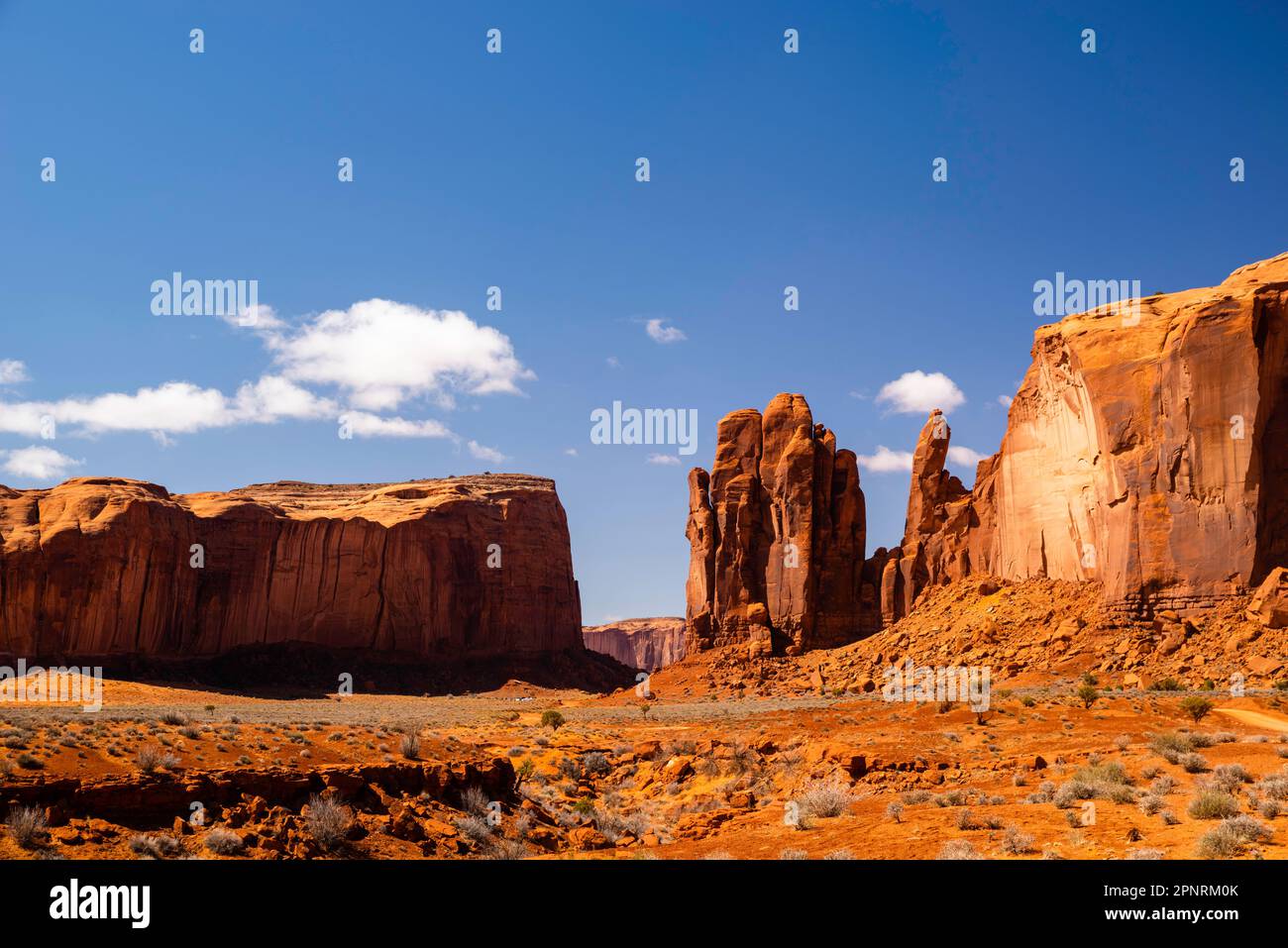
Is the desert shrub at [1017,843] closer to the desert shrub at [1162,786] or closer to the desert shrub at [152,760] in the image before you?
the desert shrub at [1162,786]

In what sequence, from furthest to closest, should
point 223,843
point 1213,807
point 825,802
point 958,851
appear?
point 825,802, point 1213,807, point 223,843, point 958,851

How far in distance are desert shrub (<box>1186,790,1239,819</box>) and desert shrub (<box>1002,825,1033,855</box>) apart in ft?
8.64

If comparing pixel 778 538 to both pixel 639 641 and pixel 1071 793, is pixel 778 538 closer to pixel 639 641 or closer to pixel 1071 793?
pixel 1071 793

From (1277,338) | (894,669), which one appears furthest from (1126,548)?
(894,669)

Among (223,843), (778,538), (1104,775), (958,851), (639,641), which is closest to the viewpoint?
(958,851)

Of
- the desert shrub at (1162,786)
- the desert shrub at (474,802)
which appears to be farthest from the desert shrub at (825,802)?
the desert shrub at (474,802)

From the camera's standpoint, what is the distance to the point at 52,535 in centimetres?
7331

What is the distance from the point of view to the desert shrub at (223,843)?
13.6m

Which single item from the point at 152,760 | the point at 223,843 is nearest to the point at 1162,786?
the point at 223,843

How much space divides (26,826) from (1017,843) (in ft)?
39.7

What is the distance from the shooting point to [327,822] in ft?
49.3

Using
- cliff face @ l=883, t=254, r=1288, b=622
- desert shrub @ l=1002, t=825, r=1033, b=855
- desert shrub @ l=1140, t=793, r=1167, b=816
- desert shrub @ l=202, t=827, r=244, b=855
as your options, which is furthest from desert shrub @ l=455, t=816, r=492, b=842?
cliff face @ l=883, t=254, r=1288, b=622
